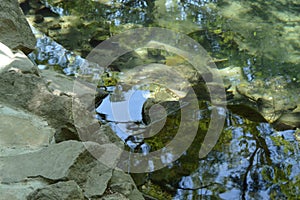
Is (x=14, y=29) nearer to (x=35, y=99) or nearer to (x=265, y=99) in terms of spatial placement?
(x=35, y=99)

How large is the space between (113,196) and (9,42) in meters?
2.69

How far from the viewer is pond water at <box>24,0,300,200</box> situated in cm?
402

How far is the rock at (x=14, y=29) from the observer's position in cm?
473

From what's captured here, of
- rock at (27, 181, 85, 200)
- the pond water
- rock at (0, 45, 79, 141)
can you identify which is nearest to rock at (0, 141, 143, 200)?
rock at (27, 181, 85, 200)

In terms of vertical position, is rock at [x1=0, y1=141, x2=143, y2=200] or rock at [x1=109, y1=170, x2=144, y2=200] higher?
rock at [x1=0, y1=141, x2=143, y2=200]

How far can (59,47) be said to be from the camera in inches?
260

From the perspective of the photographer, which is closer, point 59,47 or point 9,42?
point 9,42

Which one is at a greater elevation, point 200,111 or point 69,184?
point 69,184

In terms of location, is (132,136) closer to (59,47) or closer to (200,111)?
(200,111)

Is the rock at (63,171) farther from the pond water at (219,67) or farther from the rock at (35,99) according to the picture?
the pond water at (219,67)

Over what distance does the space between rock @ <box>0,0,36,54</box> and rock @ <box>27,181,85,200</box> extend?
275 centimetres

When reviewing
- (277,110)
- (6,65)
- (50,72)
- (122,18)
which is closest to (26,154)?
(6,65)

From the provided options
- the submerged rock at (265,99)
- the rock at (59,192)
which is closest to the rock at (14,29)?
the submerged rock at (265,99)

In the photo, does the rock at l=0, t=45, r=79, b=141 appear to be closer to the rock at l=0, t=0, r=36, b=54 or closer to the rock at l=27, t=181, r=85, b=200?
the rock at l=27, t=181, r=85, b=200
